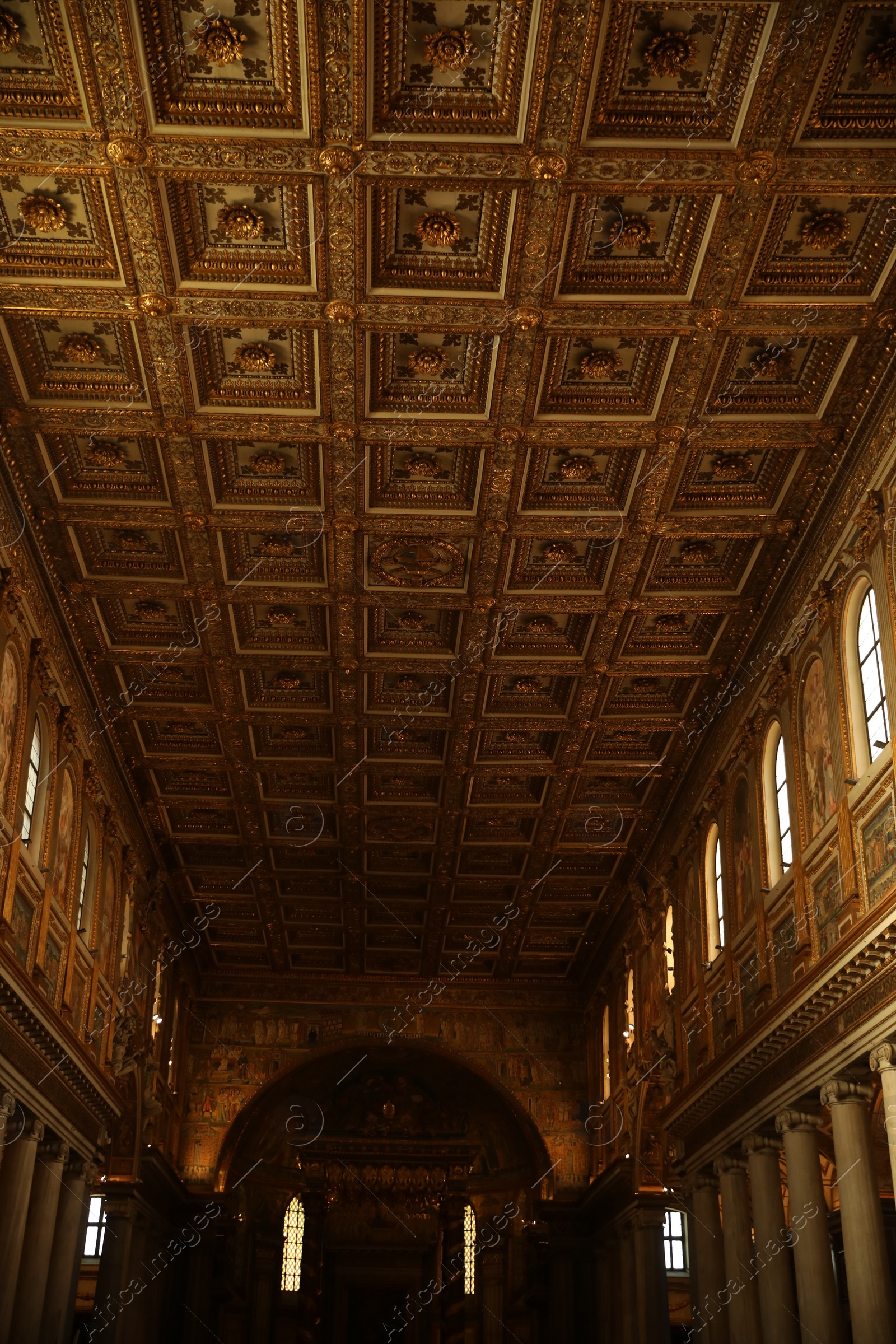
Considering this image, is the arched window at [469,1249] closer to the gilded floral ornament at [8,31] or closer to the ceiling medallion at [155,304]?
the ceiling medallion at [155,304]

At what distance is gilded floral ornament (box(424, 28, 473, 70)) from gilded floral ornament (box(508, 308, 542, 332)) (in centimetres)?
328

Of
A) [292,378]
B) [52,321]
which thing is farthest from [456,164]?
[52,321]

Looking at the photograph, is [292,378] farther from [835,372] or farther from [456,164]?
[835,372]

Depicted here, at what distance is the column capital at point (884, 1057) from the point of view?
15.2 m

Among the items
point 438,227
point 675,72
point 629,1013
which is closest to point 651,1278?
point 629,1013

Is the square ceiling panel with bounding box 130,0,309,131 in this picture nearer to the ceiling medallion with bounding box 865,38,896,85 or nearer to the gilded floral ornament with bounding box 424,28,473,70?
the gilded floral ornament with bounding box 424,28,473,70

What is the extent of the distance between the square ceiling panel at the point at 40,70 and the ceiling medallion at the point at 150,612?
9401 mm

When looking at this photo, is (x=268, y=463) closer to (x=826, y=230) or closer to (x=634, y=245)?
(x=634, y=245)

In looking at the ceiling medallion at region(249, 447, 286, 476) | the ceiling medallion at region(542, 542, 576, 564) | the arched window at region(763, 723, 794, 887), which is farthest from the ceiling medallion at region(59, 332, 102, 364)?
the arched window at region(763, 723, 794, 887)

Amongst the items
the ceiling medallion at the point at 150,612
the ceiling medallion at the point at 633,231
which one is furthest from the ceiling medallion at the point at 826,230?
the ceiling medallion at the point at 150,612

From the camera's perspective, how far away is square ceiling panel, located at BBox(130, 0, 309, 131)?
12.2 m

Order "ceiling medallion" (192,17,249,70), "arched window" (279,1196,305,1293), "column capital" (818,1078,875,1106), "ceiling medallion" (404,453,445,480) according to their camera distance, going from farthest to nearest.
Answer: "arched window" (279,1196,305,1293) → "ceiling medallion" (404,453,445,480) → "column capital" (818,1078,875,1106) → "ceiling medallion" (192,17,249,70)

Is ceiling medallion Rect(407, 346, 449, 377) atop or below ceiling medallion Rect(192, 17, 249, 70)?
atop

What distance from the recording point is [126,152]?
13.4 metres
